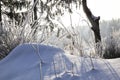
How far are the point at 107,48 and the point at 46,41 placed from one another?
5.27m

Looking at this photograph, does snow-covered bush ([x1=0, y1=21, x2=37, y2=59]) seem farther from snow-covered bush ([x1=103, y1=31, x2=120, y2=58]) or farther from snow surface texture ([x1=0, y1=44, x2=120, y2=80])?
snow-covered bush ([x1=103, y1=31, x2=120, y2=58])

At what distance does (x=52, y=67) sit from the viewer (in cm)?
274

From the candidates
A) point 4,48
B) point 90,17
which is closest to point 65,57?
point 4,48

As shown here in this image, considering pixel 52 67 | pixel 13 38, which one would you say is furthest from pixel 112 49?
pixel 52 67

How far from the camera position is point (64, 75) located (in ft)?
8.04

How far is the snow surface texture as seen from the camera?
8.01 ft

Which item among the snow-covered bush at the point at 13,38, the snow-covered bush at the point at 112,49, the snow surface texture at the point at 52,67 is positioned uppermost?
the snow-covered bush at the point at 13,38

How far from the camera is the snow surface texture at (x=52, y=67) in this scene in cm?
244

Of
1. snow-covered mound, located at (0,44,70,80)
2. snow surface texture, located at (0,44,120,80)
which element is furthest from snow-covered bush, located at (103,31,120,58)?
snow surface texture, located at (0,44,120,80)

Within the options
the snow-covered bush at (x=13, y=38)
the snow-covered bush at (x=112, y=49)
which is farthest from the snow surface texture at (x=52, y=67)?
the snow-covered bush at (x=112, y=49)

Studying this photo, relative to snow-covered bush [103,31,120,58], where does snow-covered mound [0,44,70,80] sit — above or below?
above

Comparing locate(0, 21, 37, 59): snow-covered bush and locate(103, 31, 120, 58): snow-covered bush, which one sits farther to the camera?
locate(103, 31, 120, 58): snow-covered bush

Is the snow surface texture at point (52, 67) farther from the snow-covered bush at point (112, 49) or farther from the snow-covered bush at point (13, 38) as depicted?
the snow-covered bush at point (112, 49)

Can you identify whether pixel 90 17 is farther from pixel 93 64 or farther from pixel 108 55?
pixel 93 64
